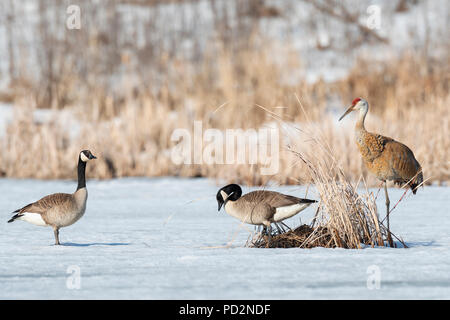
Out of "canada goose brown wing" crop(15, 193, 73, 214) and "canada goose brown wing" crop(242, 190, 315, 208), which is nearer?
"canada goose brown wing" crop(242, 190, 315, 208)

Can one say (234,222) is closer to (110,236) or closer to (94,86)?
(110,236)

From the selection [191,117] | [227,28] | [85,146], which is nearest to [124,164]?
[85,146]

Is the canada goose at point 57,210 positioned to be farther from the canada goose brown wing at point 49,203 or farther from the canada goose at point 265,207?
the canada goose at point 265,207

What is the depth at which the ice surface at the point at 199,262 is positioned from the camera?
14.9 feet

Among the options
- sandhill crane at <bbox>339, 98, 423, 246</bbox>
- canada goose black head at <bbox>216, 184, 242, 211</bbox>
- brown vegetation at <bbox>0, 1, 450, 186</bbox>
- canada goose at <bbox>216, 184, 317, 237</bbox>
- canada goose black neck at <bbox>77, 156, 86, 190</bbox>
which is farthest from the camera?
brown vegetation at <bbox>0, 1, 450, 186</bbox>

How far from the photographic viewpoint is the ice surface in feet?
14.9

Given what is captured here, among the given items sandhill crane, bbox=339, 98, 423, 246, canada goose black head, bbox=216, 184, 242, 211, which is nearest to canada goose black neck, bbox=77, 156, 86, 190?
canada goose black head, bbox=216, 184, 242, 211

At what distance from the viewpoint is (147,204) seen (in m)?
9.39

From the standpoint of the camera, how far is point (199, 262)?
5.41 m

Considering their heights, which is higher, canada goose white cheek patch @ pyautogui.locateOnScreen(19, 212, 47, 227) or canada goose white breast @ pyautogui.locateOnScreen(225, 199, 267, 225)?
canada goose white breast @ pyautogui.locateOnScreen(225, 199, 267, 225)

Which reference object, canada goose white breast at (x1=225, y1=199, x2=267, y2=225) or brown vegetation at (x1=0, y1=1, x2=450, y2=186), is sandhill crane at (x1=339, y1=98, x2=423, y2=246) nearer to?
canada goose white breast at (x1=225, y1=199, x2=267, y2=225)

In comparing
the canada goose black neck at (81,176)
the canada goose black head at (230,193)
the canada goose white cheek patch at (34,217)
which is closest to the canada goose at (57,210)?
the canada goose white cheek patch at (34,217)

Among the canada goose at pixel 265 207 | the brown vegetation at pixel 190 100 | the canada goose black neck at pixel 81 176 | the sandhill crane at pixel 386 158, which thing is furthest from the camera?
the brown vegetation at pixel 190 100

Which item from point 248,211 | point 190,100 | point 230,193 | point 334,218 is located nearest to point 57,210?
point 230,193
